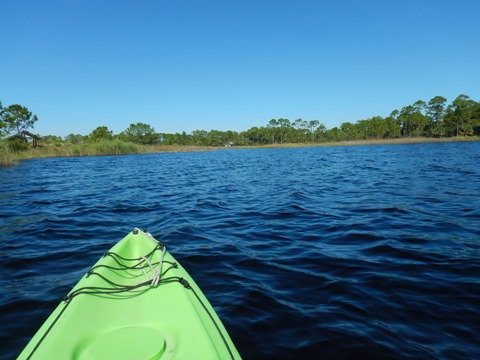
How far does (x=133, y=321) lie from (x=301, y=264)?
292 cm

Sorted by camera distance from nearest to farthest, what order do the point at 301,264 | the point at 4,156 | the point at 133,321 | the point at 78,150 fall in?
the point at 133,321, the point at 301,264, the point at 4,156, the point at 78,150

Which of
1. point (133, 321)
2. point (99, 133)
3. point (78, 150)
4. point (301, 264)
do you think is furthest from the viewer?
point (99, 133)

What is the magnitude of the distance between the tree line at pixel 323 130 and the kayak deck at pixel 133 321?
54.2 meters

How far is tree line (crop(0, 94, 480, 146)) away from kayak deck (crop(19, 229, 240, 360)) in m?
54.2

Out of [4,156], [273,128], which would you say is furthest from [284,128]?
[4,156]

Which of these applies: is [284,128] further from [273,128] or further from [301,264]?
[301,264]

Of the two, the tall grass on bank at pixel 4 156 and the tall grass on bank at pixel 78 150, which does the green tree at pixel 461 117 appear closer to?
the tall grass on bank at pixel 78 150

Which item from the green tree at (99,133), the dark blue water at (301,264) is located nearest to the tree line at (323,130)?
the green tree at (99,133)

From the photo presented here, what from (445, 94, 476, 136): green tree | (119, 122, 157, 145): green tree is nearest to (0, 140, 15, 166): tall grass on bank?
(119, 122, 157, 145): green tree

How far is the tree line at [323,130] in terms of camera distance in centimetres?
7899

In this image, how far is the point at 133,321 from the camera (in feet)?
9.48

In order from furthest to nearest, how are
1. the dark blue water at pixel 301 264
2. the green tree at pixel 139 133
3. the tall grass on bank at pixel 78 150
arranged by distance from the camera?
1. the green tree at pixel 139 133
2. the tall grass on bank at pixel 78 150
3. the dark blue water at pixel 301 264

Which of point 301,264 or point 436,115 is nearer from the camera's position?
point 301,264

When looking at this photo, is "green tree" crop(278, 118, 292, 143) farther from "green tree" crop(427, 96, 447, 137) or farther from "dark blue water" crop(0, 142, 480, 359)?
"dark blue water" crop(0, 142, 480, 359)
